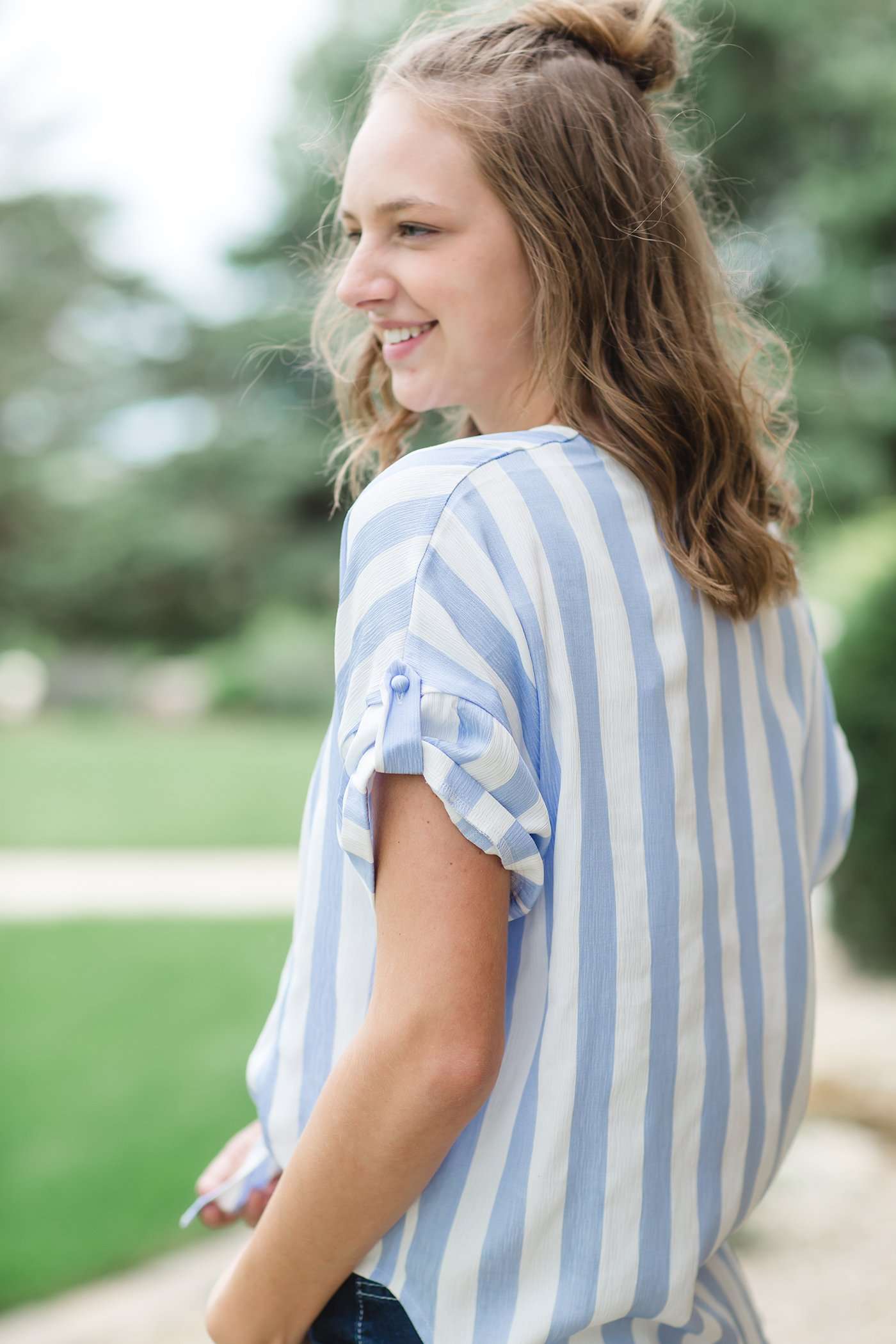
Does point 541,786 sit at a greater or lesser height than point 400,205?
lesser

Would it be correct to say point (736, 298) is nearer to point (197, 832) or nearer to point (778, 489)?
point (778, 489)

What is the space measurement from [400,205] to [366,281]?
72 millimetres

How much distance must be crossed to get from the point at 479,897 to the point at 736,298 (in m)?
0.67

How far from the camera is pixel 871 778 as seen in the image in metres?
4.44

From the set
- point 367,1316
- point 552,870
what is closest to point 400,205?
point 552,870

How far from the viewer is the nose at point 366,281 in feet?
3.36

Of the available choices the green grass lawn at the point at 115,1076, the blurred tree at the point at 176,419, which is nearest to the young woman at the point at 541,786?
the green grass lawn at the point at 115,1076

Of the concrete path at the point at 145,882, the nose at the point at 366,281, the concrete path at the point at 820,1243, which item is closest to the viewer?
the nose at the point at 366,281

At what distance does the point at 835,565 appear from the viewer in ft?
18.0

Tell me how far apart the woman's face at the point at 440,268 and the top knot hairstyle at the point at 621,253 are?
2 cm

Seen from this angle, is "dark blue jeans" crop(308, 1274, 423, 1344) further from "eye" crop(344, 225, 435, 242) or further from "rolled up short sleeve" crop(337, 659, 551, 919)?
"eye" crop(344, 225, 435, 242)

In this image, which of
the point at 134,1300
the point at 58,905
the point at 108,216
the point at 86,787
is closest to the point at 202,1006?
the point at 58,905

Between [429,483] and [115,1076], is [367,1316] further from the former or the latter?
[115,1076]

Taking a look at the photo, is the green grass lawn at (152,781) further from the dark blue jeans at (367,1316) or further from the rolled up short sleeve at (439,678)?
the rolled up short sleeve at (439,678)
